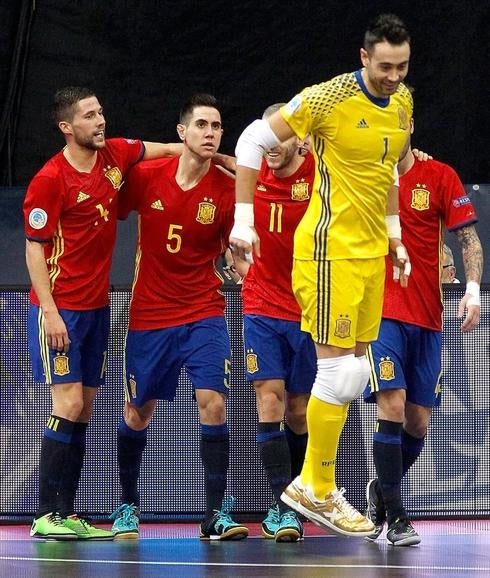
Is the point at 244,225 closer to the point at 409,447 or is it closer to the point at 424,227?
the point at 424,227

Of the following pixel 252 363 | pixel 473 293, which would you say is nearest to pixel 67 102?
pixel 252 363

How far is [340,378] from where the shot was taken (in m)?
6.50

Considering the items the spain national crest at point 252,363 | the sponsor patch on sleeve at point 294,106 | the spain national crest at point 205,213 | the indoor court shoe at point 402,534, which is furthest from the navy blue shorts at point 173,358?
the sponsor patch on sleeve at point 294,106

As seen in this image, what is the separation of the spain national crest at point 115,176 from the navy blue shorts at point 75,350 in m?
0.64

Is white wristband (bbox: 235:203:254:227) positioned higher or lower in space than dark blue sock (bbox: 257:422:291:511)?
higher

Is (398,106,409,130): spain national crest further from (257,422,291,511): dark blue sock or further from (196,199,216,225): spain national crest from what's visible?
(257,422,291,511): dark blue sock

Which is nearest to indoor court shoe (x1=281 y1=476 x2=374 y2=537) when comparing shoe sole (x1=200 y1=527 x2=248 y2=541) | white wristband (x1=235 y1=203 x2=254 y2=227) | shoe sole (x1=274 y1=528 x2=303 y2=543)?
shoe sole (x1=274 y1=528 x2=303 y2=543)

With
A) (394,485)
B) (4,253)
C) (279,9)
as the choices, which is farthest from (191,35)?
(394,485)

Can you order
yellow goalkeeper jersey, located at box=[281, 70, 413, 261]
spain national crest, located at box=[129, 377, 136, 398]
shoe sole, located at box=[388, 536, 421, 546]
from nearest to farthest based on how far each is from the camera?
1. yellow goalkeeper jersey, located at box=[281, 70, 413, 261]
2. shoe sole, located at box=[388, 536, 421, 546]
3. spain national crest, located at box=[129, 377, 136, 398]

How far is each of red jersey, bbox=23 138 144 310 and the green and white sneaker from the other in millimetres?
1084

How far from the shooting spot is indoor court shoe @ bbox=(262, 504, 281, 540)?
7.70 metres

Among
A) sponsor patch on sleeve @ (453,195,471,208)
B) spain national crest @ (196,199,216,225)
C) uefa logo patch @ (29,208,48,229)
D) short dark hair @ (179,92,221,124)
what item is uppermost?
short dark hair @ (179,92,221,124)

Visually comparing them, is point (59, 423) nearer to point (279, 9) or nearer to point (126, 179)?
point (126, 179)

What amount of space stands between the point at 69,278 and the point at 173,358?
0.68m
